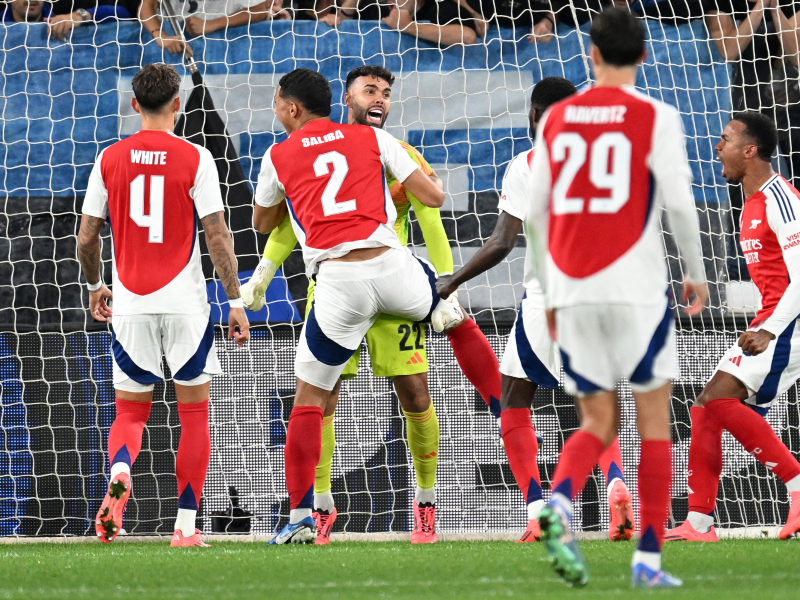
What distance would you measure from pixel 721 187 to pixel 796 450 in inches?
96.2

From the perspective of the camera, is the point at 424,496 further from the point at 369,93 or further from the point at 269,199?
the point at 369,93

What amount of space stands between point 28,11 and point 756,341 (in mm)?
5835

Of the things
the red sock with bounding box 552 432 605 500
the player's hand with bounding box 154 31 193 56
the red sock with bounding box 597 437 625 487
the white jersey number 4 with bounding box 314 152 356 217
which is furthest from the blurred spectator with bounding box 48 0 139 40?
the red sock with bounding box 552 432 605 500

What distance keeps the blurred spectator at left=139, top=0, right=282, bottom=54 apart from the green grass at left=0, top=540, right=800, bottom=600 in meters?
4.58

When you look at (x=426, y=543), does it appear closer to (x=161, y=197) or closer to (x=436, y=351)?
(x=436, y=351)

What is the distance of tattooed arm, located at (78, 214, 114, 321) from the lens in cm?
449

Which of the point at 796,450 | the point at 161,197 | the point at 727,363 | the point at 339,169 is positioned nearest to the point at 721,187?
the point at 796,450

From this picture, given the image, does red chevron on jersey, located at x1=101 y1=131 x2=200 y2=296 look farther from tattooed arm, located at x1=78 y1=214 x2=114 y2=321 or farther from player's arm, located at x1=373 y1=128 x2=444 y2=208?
player's arm, located at x1=373 y1=128 x2=444 y2=208

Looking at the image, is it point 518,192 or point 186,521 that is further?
point 186,521

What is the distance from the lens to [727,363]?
442cm

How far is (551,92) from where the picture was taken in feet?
13.9

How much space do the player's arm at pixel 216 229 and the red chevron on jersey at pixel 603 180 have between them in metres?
2.05

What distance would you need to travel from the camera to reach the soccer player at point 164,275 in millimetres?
4320

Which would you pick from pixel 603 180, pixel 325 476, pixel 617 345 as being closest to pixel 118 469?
pixel 325 476
